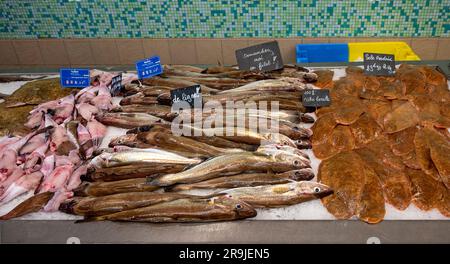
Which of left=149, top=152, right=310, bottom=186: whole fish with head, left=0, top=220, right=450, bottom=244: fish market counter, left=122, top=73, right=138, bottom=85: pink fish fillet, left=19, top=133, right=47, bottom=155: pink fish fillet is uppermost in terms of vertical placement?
left=122, top=73, right=138, bottom=85: pink fish fillet

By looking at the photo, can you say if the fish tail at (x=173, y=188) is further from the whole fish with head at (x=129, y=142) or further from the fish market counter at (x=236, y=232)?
the whole fish with head at (x=129, y=142)

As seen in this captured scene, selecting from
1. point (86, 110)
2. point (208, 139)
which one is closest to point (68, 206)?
point (208, 139)

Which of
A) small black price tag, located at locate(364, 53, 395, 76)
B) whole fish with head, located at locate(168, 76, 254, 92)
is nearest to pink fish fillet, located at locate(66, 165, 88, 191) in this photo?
whole fish with head, located at locate(168, 76, 254, 92)

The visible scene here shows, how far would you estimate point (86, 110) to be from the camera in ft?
10.6

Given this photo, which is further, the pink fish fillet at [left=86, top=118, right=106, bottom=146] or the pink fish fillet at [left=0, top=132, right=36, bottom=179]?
the pink fish fillet at [left=86, top=118, right=106, bottom=146]

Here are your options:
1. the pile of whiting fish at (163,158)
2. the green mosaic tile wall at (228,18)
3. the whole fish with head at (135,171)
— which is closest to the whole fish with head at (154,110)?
the pile of whiting fish at (163,158)

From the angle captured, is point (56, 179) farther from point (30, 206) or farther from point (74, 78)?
point (74, 78)

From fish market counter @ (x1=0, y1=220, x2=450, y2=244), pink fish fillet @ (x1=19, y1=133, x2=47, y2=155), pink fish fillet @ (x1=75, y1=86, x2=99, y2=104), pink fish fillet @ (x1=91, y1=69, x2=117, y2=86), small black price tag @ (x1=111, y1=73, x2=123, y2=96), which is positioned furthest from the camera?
pink fish fillet @ (x1=91, y1=69, x2=117, y2=86)

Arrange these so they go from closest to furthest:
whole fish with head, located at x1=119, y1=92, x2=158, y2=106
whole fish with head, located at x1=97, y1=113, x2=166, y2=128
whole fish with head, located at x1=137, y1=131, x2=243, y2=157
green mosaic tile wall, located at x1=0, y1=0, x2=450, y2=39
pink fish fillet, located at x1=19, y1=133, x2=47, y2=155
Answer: whole fish with head, located at x1=137, y1=131, x2=243, y2=157
pink fish fillet, located at x1=19, y1=133, x2=47, y2=155
whole fish with head, located at x1=97, y1=113, x2=166, y2=128
whole fish with head, located at x1=119, y1=92, x2=158, y2=106
green mosaic tile wall, located at x1=0, y1=0, x2=450, y2=39

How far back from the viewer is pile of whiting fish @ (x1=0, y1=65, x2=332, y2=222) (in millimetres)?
2289

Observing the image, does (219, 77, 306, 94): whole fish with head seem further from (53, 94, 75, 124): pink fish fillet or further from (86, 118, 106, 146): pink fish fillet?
(53, 94, 75, 124): pink fish fillet

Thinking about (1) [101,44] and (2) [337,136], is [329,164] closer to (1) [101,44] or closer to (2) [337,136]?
→ (2) [337,136]

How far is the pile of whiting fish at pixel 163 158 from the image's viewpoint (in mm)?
2289

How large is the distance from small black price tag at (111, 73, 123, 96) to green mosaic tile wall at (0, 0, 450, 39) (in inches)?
85.9
